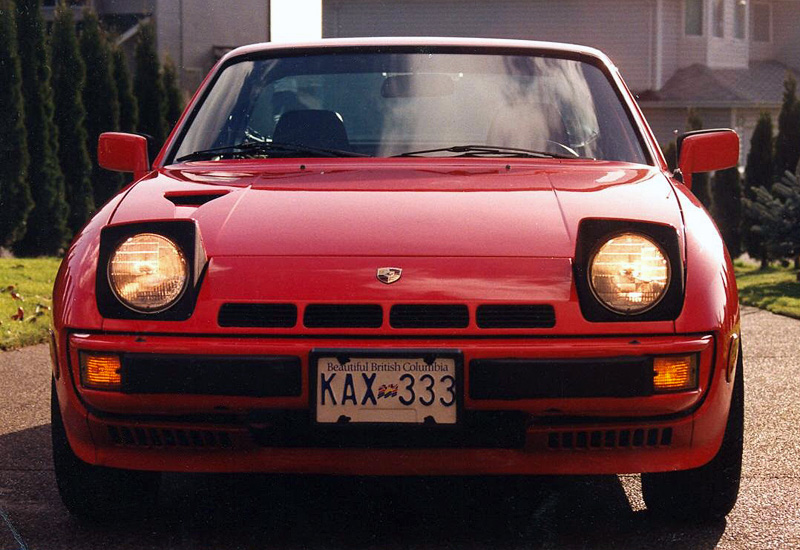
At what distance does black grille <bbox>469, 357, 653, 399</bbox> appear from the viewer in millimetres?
3090

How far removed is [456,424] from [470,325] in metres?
0.25

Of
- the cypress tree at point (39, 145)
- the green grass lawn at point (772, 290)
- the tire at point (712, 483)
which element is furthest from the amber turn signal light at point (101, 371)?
the cypress tree at point (39, 145)

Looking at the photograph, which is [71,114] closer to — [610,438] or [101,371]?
[101,371]

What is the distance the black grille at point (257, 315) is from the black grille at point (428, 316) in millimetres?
258

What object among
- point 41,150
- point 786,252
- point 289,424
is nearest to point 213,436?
point 289,424

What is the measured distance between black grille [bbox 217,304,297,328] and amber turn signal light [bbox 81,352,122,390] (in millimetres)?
290

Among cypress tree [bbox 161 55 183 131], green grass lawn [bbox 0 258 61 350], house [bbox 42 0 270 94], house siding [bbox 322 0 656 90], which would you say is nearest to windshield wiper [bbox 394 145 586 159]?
green grass lawn [bbox 0 258 61 350]

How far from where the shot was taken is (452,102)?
4.51 m

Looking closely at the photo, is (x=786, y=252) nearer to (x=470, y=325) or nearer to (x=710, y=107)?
(x=470, y=325)

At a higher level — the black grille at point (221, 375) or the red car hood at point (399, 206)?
the red car hood at point (399, 206)

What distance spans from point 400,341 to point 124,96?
45.8 ft

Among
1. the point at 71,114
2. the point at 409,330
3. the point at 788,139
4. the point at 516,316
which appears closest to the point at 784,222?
the point at 788,139

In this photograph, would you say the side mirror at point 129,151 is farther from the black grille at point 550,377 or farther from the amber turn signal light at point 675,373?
the amber turn signal light at point 675,373

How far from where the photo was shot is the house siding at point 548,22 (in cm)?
3105
